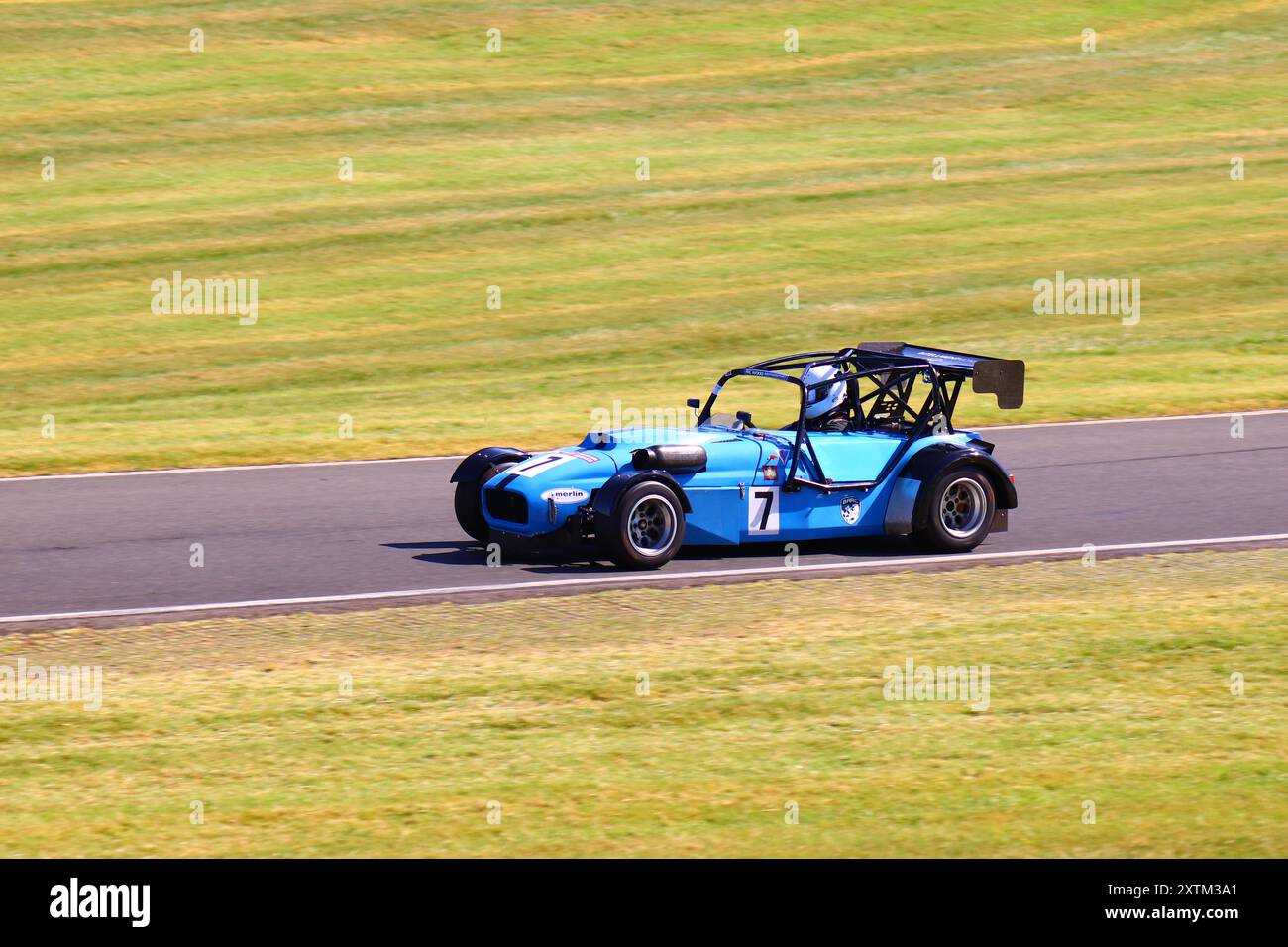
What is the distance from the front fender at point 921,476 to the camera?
12547 millimetres

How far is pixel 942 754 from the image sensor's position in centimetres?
830

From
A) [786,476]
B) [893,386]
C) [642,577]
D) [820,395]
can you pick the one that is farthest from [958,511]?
[642,577]

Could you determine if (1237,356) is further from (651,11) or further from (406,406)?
(651,11)

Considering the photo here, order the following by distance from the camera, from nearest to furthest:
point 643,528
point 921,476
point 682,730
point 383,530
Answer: point 682,730
point 643,528
point 921,476
point 383,530

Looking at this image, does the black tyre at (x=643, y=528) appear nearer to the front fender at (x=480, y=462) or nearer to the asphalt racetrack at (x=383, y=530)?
the asphalt racetrack at (x=383, y=530)

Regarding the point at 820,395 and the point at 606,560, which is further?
the point at 820,395

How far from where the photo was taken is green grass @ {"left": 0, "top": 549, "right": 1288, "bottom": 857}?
7.30 metres

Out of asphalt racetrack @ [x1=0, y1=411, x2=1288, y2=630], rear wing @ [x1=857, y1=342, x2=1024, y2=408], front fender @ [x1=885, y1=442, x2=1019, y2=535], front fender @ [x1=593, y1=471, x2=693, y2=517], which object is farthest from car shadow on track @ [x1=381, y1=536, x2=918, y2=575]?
rear wing @ [x1=857, y1=342, x2=1024, y2=408]

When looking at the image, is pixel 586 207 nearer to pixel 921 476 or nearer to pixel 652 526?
pixel 921 476

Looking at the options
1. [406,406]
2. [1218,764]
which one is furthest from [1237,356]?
[1218,764]

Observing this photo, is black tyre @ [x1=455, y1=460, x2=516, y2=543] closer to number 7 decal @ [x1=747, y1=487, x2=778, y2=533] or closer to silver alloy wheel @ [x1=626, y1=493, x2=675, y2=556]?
silver alloy wheel @ [x1=626, y1=493, x2=675, y2=556]

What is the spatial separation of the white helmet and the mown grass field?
18.4 ft

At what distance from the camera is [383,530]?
536 inches

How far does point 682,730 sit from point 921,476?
4.50 m
